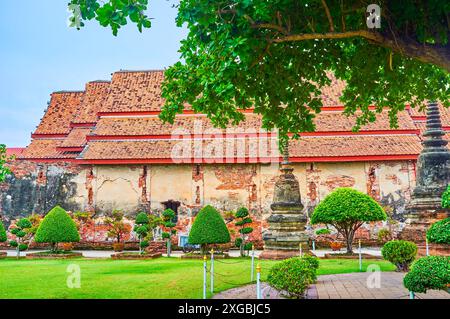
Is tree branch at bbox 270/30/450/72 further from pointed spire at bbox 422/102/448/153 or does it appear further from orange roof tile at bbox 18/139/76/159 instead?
orange roof tile at bbox 18/139/76/159

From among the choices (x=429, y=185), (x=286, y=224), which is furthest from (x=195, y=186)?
(x=429, y=185)

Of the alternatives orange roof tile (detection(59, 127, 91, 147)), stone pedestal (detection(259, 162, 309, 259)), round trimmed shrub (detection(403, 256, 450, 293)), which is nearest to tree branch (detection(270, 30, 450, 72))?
round trimmed shrub (detection(403, 256, 450, 293))

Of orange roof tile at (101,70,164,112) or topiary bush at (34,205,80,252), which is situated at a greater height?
orange roof tile at (101,70,164,112)

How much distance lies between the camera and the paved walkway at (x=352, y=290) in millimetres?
7059

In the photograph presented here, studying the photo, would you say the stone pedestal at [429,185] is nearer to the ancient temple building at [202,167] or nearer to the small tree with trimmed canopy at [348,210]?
the small tree with trimmed canopy at [348,210]

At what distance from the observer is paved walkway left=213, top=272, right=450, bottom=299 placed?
7059 mm

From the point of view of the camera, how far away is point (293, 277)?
6531mm

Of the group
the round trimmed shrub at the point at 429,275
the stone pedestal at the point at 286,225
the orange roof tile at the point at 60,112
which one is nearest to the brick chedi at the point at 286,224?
the stone pedestal at the point at 286,225

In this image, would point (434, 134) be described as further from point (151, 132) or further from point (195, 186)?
point (151, 132)

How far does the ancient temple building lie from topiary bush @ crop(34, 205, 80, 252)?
4.71m

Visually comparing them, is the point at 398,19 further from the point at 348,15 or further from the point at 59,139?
the point at 59,139

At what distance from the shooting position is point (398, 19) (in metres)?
6.46

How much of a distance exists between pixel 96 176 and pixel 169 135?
14.2ft

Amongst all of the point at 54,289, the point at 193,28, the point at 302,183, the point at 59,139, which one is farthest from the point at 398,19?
the point at 59,139
